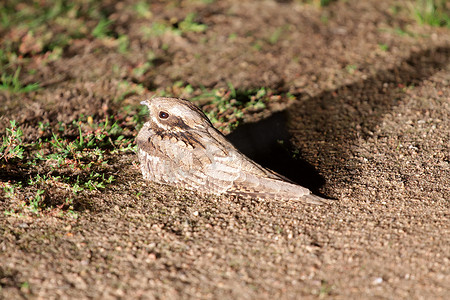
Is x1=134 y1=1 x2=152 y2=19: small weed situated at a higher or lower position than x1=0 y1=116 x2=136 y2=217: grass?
higher

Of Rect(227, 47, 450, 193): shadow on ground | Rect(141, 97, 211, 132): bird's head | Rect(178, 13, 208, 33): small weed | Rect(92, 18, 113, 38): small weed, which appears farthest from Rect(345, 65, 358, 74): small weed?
Rect(92, 18, 113, 38): small weed

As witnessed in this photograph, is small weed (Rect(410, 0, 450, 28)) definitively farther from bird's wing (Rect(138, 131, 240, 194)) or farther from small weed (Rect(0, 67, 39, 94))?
small weed (Rect(0, 67, 39, 94))

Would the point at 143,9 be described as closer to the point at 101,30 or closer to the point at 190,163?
the point at 101,30

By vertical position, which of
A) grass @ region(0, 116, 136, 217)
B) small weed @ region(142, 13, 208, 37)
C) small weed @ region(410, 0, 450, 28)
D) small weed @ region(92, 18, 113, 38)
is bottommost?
grass @ region(0, 116, 136, 217)

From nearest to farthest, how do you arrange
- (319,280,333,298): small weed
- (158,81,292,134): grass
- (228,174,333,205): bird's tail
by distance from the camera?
1. (319,280,333,298): small weed
2. (228,174,333,205): bird's tail
3. (158,81,292,134): grass

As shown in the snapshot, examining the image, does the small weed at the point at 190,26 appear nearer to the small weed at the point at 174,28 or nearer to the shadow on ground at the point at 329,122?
the small weed at the point at 174,28

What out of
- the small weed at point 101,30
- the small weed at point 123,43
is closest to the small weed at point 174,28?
the small weed at point 123,43

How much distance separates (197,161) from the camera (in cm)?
387

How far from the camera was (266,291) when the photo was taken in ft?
10.1

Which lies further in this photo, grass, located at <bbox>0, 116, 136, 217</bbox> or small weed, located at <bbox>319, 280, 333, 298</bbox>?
grass, located at <bbox>0, 116, 136, 217</bbox>

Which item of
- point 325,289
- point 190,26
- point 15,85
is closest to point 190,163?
point 325,289

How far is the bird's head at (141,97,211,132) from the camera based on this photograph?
402cm

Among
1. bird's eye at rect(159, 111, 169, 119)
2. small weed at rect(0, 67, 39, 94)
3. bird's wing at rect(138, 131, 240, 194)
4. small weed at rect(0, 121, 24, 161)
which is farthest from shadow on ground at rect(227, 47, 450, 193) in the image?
small weed at rect(0, 67, 39, 94)

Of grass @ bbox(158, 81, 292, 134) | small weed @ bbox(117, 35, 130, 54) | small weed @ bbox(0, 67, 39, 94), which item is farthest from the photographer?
small weed @ bbox(117, 35, 130, 54)
